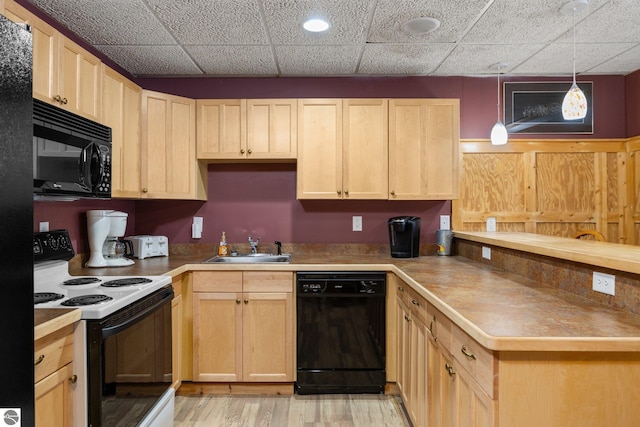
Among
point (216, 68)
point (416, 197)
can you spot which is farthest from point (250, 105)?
point (416, 197)

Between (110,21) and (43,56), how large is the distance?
656mm

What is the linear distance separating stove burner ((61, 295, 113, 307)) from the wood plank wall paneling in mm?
2807

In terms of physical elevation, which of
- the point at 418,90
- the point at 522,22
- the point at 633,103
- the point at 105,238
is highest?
the point at 522,22

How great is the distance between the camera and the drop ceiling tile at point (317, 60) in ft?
9.12

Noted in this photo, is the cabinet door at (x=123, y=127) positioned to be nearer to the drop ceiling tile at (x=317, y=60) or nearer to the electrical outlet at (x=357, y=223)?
the drop ceiling tile at (x=317, y=60)

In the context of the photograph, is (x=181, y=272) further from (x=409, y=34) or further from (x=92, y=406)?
(x=409, y=34)

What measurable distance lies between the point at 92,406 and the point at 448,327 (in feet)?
4.90

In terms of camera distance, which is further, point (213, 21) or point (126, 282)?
point (213, 21)

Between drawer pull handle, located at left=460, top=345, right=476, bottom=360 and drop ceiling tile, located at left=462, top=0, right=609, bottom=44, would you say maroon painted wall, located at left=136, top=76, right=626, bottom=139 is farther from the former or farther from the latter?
drawer pull handle, located at left=460, top=345, right=476, bottom=360

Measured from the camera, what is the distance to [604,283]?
1.55 m

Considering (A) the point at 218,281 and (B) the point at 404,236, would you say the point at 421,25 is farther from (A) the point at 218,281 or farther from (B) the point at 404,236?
(A) the point at 218,281

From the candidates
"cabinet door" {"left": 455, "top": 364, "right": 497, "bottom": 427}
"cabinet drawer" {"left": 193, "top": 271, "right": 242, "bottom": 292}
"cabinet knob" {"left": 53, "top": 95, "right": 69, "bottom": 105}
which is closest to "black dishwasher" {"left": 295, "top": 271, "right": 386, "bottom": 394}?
"cabinet drawer" {"left": 193, "top": 271, "right": 242, "bottom": 292}

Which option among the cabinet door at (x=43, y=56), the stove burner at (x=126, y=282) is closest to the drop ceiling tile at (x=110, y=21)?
the cabinet door at (x=43, y=56)

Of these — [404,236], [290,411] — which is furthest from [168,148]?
[290,411]
